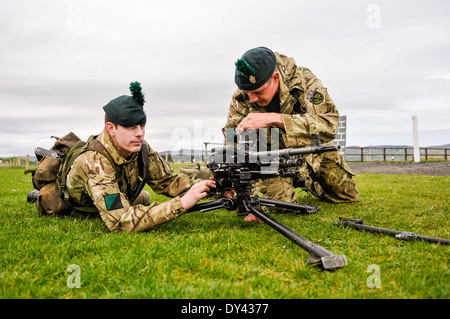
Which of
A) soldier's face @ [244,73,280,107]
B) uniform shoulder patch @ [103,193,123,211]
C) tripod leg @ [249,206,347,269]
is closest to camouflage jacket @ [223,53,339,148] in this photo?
soldier's face @ [244,73,280,107]

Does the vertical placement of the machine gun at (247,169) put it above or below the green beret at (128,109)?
below

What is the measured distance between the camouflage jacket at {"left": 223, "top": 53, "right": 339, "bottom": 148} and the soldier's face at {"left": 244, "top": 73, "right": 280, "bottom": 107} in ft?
0.42

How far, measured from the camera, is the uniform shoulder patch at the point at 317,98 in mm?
4576

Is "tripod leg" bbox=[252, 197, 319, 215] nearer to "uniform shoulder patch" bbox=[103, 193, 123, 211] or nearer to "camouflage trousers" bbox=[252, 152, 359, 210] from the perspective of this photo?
"camouflage trousers" bbox=[252, 152, 359, 210]

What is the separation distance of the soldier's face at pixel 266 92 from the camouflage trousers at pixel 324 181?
4.95 ft

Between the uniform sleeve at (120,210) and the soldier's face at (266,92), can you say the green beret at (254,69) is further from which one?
the uniform sleeve at (120,210)

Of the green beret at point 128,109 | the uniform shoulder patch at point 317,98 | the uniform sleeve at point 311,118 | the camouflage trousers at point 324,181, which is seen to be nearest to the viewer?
the green beret at point 128,109

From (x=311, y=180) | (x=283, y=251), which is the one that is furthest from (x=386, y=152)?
(x=283, y=251)

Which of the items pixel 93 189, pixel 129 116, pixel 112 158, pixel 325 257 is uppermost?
pixel 129 116

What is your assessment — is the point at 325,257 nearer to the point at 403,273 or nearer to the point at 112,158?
the point at 403,273

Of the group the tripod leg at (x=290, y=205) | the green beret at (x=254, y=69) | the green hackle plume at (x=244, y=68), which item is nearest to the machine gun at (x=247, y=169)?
the tripod leg at (x=290, y=205)

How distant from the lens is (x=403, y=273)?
7.68 ft

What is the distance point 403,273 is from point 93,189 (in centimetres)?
309
